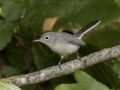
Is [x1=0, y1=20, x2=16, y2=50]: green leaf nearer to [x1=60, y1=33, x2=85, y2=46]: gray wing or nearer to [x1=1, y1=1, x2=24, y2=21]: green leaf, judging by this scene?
[x1=1, y1=1, x2=24, y2=21]: green leaf

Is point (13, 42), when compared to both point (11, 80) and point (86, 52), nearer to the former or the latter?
point (86, 52)

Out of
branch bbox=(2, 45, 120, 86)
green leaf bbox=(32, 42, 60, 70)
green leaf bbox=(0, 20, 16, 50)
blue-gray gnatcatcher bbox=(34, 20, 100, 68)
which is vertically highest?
branch bbox=(2, 45, 120, 86)

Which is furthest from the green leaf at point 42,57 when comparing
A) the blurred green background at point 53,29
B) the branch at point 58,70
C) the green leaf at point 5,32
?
the branch at point 58,70

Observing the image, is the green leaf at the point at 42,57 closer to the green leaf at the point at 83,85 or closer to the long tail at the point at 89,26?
the long tail at the point at 89,26

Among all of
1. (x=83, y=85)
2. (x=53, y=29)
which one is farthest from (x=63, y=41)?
(x=83, y=85)

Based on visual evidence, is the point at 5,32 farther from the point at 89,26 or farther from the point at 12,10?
the point at 89,26

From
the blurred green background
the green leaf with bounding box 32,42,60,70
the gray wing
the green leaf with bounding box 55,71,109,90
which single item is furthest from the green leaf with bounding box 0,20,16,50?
the green leaf with bounding box 55,71,109,90

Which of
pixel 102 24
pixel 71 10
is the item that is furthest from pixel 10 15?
pixel 102 24
